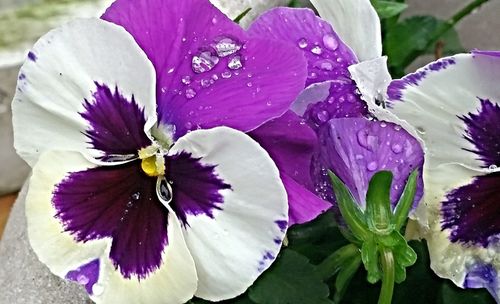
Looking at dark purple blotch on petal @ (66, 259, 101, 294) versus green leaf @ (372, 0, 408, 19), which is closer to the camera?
dark purple blotch on petal @ (66, 259, 101, 294)

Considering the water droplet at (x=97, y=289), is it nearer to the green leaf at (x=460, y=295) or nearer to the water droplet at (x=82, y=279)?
the water droplet at (x=82, y=279)

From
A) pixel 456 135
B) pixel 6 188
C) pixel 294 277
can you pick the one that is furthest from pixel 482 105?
pixel 6 188

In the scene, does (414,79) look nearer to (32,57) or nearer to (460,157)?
(460,157)

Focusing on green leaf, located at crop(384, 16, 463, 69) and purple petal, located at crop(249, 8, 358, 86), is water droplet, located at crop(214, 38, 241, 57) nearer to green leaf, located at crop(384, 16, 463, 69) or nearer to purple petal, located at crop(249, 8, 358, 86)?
purple petal, located at crop(249, 8, 358, 86)

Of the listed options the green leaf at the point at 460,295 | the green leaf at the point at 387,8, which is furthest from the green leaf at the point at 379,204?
the green leaf at the point at 387,8

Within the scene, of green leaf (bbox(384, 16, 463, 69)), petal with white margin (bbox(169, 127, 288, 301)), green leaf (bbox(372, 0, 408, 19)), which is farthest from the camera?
green leaf (bbox(384, 16, 463, 69))


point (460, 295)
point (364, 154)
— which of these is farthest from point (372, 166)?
point (460, 295)

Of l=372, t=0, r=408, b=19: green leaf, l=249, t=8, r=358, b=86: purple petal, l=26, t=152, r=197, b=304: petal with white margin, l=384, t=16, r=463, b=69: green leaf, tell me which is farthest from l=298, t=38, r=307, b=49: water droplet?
l=384, t=16, r=463, b=69: green leaf
